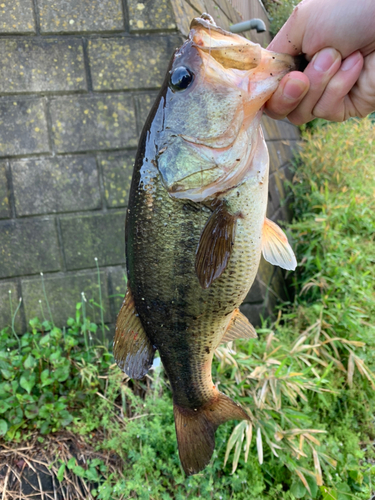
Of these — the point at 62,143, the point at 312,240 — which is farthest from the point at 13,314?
the point at 312,240

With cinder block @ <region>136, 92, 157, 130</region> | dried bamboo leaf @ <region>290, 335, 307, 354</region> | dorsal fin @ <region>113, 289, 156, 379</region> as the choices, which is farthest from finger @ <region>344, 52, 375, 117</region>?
cinder block @ <region>136, 92, 157, 130</region>

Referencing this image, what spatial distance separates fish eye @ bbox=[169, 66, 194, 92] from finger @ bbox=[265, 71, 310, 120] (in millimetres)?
293

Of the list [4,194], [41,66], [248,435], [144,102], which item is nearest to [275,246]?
[248,435]

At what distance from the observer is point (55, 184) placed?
2.78 meters

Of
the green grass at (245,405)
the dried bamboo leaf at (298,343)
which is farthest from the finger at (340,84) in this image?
the dried bamboo leaf at (298,343)

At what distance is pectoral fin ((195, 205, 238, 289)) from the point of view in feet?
3.82

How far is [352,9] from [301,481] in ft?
7.91

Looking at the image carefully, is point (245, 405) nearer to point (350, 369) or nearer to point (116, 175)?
point (350, 369)

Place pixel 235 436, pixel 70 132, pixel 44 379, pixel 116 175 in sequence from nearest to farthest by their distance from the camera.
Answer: pixel 235 436 < pixel 44 379 < pixel 70 132 < pixel 116 175

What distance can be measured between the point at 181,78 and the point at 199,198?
1.31 feet

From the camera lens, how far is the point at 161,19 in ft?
9.00

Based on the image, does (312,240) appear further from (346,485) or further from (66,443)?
(66,443)

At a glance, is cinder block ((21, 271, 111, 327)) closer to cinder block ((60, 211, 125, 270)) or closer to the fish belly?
cinder block ((60, 211, 125, 270))

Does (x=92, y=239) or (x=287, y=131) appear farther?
(x=287, y=131)
